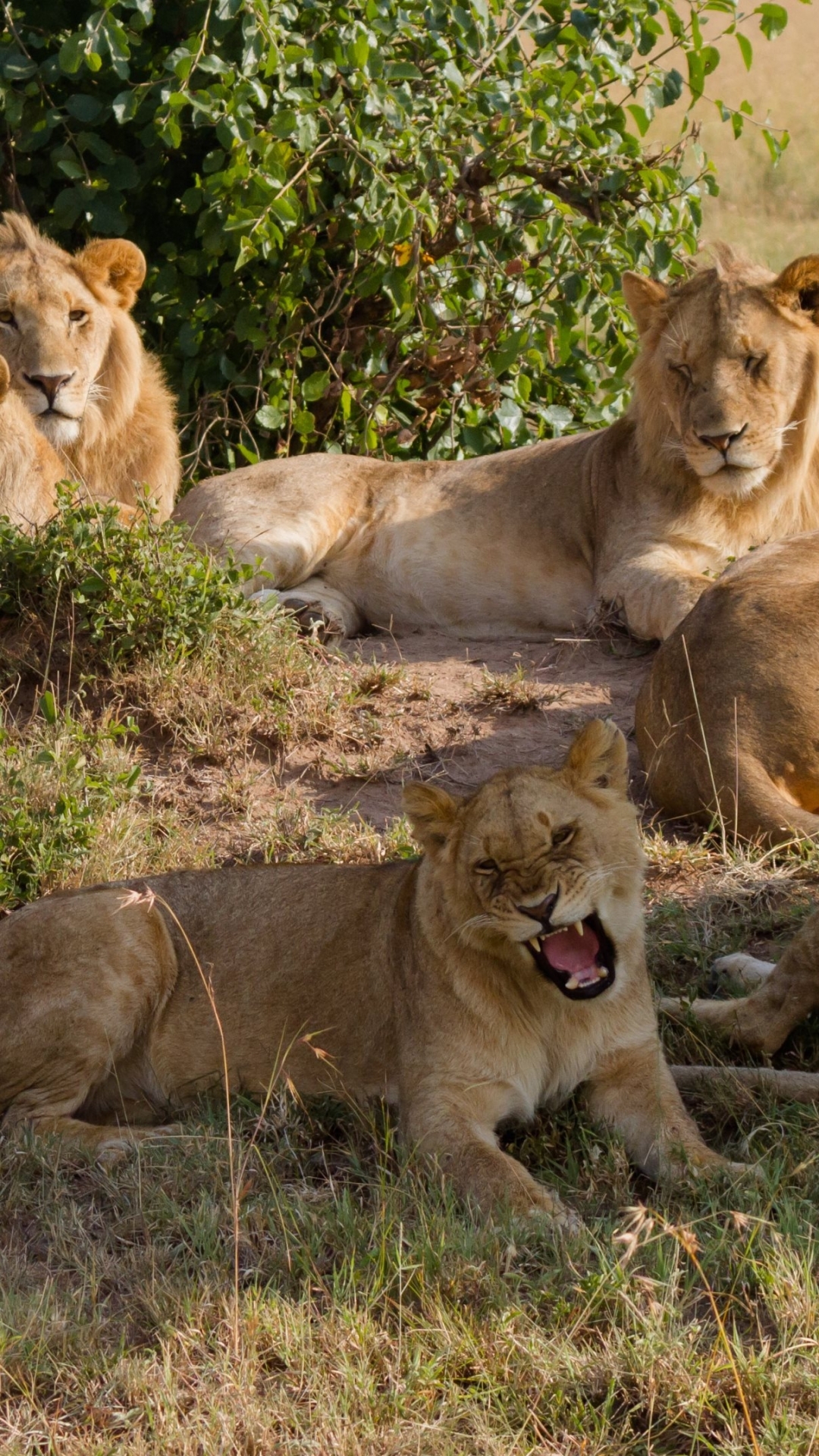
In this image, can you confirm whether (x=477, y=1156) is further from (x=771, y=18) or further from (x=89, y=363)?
(x=771, y=18)

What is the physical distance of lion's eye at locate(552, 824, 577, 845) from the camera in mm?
2941

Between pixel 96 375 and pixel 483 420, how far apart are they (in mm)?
1744

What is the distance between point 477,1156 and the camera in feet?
9.53

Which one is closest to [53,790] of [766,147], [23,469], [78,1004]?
[78,1004]

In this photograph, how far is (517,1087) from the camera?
3.06 metres

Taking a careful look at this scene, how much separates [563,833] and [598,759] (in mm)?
215

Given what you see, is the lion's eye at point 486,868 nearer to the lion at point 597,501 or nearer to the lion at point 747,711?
the lion at point 747,711

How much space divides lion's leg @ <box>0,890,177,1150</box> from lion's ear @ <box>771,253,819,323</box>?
3.31 metres

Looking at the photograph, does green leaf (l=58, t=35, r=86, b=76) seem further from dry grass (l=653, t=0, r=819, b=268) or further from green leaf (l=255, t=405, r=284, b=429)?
dry grass (l=653, t=0, r=819, b=268)

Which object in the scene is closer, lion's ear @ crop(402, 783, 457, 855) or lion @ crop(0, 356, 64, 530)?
lion's ear @ crop(402, 783, 457, 855)

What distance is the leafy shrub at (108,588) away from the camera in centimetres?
504

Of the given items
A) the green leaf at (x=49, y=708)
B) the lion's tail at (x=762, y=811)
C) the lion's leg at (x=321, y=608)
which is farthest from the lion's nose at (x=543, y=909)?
the lion's leg at (x=321, y=608)

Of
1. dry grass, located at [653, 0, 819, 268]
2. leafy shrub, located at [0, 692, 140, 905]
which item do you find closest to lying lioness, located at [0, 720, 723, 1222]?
leafy shrub, located at [0, 692, 140, 905]

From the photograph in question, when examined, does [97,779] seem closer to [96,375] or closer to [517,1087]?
[517,1087]
